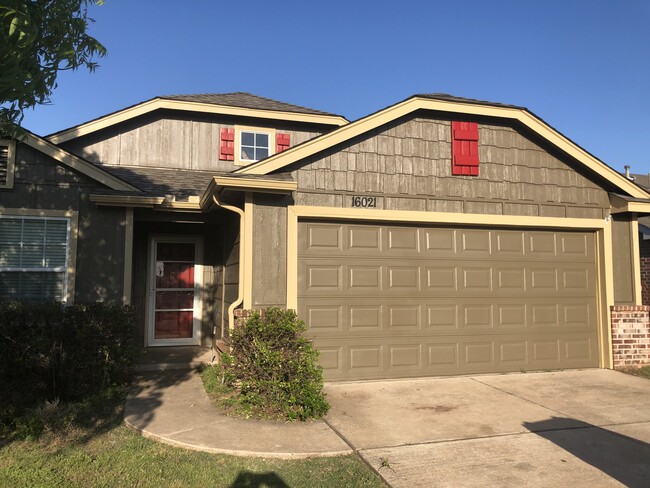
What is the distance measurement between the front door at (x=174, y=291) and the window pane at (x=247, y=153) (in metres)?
2.52

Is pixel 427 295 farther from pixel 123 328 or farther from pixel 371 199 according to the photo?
pixel 123 328

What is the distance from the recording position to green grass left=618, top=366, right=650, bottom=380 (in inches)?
324

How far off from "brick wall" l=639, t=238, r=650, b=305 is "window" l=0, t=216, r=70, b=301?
1322 cm

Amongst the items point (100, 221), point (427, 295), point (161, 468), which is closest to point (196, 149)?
point (100, 221)

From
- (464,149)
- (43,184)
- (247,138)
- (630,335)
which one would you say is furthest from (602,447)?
(247,138)

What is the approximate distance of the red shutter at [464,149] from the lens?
8.16 metres

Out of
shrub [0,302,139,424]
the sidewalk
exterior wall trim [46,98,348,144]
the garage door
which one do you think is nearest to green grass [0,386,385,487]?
the sidewalk

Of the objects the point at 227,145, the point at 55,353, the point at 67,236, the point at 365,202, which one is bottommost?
the point at 55,353

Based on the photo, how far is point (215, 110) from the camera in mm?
11156

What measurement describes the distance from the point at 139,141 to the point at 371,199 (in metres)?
6.04

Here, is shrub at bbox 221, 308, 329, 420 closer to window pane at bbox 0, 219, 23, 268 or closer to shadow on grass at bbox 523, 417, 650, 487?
shadow on grass at bbox 523, 417, 650, 487

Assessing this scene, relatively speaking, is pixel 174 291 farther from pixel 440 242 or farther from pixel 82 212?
pixel 440 242

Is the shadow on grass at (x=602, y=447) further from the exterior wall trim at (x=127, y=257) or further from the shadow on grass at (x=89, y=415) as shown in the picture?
the exterior wall trim at (x=127, y=257)

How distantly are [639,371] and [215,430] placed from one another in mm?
7413
